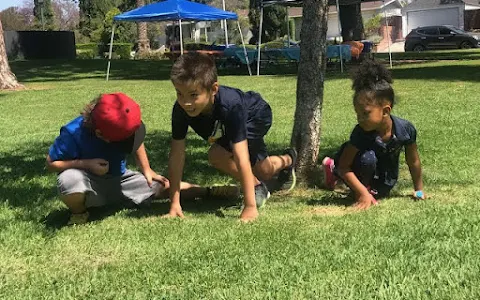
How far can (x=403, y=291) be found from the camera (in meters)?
2.32

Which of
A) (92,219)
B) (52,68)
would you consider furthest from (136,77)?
(92,219)

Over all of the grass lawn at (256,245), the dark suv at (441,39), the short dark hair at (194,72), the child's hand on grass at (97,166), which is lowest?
the grass lawn at (256,245)

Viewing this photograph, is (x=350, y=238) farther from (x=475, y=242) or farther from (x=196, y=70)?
(x=196, y=70)

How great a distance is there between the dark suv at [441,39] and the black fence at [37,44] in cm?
1872

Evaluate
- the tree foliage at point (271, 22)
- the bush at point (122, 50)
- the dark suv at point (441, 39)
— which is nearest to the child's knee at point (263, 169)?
the dark suv at point (441, 39)

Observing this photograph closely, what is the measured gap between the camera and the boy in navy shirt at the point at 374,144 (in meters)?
3.74

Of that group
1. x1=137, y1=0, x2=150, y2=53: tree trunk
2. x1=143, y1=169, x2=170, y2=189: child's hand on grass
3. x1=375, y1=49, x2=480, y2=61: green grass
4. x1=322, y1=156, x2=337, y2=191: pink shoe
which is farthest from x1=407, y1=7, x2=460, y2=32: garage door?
x1=143, y1=169, x2=170, y2=189: child's hand on grass

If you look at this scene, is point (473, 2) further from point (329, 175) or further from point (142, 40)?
point (329, 175)

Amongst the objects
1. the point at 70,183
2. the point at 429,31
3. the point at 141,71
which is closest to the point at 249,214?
the point at 70,183

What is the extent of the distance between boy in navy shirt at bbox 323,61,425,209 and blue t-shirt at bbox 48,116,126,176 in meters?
1.55

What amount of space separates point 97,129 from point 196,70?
696 mm

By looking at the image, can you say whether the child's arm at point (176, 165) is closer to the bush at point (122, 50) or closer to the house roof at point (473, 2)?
the bush at point (122, 50)

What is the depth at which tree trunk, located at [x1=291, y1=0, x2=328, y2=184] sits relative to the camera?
4.38 m

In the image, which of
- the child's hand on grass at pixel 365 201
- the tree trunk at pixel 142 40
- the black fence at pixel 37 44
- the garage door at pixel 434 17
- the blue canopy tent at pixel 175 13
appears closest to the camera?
the child's hand on grass at pixel 365 201
